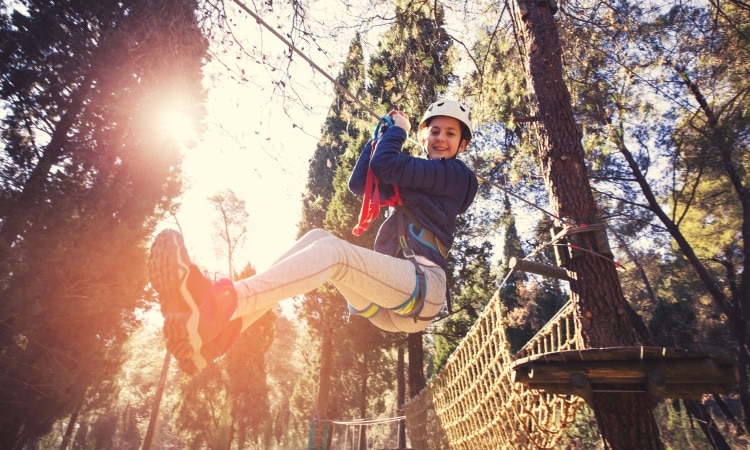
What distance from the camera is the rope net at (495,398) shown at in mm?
2865

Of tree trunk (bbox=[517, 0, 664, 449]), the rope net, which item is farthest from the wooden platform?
the rope net

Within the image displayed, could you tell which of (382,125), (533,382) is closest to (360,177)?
(382,125)

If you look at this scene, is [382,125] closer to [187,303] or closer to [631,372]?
[187,303]

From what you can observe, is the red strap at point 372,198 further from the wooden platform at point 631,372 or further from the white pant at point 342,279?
the wooden platform at point 631,372

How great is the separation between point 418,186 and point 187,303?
1.10 m

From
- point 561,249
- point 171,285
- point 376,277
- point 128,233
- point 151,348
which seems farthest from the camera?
point 151,348

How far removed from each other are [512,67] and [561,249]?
8.40 ft

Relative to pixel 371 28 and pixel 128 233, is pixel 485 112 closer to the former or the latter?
pixel 371 28

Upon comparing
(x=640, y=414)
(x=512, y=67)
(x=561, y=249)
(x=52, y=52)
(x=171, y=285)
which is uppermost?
(x=52, y=52)

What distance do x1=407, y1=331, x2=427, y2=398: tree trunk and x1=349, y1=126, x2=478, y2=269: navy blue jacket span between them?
8.94m

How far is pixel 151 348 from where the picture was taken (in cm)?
2033

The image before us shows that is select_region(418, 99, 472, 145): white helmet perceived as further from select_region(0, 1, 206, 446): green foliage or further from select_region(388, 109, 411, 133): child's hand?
select_region(0, 1, 206, 446): green foliage

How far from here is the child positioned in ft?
4.02

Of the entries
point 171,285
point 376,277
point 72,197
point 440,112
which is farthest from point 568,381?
point 72,197
